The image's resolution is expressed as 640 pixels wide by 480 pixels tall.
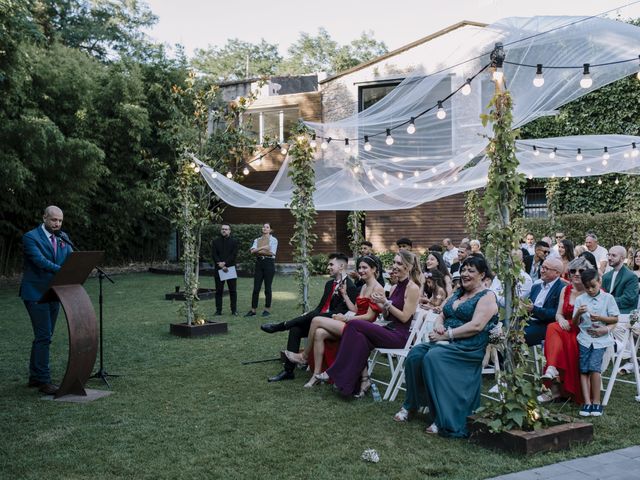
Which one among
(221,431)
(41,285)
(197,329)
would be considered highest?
(41,285)

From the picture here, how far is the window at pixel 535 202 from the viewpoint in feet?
61.6

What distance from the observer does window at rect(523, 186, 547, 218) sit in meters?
18.8

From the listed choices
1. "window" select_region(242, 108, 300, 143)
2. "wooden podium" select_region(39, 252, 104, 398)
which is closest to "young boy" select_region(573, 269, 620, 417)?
"wooden podium" select_region(39, 252, 104, 398)

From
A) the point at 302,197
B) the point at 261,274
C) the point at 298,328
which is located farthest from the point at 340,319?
the point at 261,274

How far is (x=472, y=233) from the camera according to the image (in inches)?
623

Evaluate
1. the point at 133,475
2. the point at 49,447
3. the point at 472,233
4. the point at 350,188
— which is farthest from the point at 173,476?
the point at 472,233

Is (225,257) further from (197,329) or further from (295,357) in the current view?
(295,357)

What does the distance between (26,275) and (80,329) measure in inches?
33.2

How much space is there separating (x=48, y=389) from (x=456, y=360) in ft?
12.3

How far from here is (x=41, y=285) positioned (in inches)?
230

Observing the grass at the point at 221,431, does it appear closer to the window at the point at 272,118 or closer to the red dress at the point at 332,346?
the red dress at the point at 332,346

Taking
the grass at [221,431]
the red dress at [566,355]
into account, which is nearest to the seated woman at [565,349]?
the red dress at [566,355]

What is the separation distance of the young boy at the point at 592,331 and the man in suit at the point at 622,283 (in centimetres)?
131

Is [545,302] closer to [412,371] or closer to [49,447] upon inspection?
[412,371]
